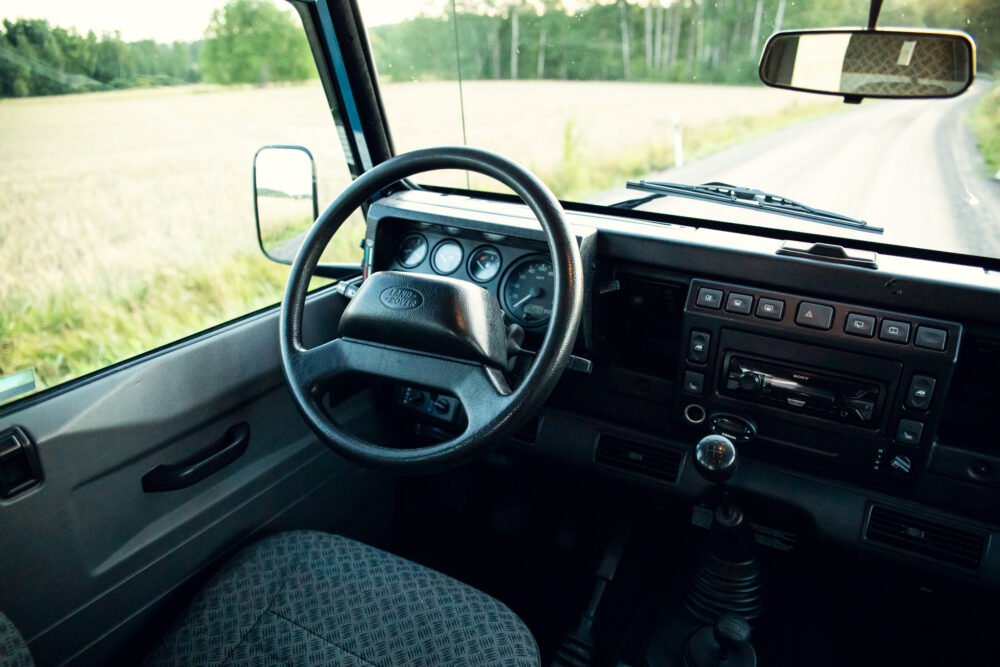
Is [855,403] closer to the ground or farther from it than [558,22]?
closer to the ground

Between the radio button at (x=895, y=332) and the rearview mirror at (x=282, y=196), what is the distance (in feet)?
5.40

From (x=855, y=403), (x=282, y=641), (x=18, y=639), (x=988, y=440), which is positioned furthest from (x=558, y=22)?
(x=18, y=639)

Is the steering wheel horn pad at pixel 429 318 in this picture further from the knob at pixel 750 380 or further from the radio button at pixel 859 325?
the radio button at pixel 859 325

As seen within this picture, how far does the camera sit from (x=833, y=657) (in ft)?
6.93

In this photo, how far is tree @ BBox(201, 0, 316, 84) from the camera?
216 centimetres

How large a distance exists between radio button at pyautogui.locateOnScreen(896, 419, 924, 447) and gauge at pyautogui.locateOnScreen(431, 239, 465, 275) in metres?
1.24

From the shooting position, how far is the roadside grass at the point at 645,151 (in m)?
1.96

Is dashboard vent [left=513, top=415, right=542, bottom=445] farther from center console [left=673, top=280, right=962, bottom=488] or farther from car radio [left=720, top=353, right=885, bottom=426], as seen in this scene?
car radio [left=720, top=353, right=885, bottom=426]

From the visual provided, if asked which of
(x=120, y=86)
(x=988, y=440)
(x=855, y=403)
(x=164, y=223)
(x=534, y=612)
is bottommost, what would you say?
(x=534, y=612)

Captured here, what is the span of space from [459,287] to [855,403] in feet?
3.37

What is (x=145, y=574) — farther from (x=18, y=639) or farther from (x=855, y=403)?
(x=855, y=403)

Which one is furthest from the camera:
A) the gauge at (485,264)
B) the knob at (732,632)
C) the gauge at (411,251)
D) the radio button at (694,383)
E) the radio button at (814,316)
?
the gauge at (411,251)

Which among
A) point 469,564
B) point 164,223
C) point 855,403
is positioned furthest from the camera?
point 469,564

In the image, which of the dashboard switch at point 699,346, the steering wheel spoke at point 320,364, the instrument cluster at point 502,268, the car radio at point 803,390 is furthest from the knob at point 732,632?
the steering wheel spoke at point 320,364
